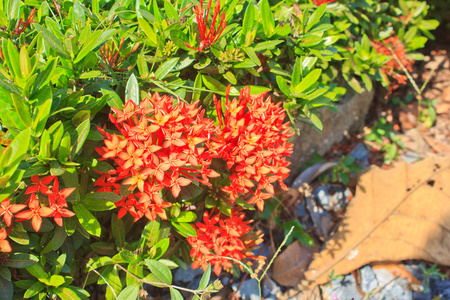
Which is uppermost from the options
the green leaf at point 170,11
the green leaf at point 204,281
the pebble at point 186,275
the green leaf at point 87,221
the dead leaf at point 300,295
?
the green leaf at point 170,11

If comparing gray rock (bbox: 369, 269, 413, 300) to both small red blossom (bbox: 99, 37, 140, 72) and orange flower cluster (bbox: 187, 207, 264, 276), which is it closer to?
orange flower cluster (bbox: 187, 207, 264, 276)

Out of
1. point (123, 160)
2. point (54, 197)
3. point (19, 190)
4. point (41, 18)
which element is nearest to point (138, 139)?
point (123, 160)

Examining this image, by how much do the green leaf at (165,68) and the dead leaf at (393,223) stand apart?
1677 mm

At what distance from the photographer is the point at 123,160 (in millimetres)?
1411

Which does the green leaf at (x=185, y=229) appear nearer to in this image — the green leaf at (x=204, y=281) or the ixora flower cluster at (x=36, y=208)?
the green leaf at (x=204, y=281)

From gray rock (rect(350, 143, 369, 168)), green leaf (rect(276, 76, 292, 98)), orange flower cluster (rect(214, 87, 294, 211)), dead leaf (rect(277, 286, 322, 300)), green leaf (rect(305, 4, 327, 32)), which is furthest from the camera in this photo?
gray rock (rect(350, 143, 369, 168))

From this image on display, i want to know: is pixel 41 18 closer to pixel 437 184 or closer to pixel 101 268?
pixel 101 268

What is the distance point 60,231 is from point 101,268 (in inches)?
15.7

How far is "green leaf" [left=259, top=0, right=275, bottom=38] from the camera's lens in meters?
1.89

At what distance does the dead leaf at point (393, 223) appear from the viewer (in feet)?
8.32

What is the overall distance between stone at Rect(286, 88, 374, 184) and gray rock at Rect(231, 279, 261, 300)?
892mm

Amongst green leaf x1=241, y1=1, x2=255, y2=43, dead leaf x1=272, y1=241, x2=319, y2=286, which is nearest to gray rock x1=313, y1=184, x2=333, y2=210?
dead leaf x1=272, y1=241, x2=319, y2=286

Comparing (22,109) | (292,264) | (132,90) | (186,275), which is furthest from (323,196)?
(22,109)

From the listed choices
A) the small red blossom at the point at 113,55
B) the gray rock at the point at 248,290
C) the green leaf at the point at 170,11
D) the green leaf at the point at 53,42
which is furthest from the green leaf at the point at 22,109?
the gray rock at the point at 248,290
